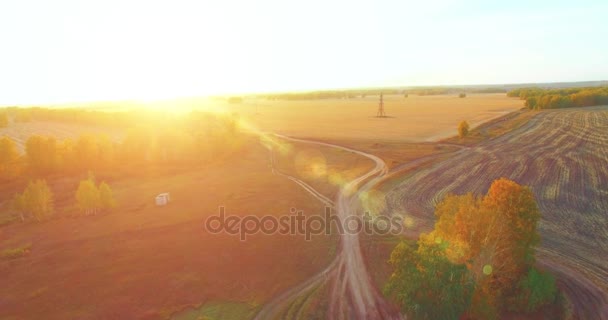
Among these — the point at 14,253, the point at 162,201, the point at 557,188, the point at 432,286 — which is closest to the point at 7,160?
the point at 162,201

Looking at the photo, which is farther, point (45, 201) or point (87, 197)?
point (87, 197)

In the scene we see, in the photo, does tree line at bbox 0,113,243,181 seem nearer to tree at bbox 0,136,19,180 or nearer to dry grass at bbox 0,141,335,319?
tree at bbox 0,136,19,180

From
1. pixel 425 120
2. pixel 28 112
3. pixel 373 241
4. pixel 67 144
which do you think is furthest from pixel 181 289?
pixel 28 112

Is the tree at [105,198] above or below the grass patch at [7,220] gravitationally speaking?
above

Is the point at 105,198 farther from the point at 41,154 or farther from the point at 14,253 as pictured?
the point at 41,154

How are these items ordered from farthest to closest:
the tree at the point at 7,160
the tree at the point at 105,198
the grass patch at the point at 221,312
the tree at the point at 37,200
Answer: the tree at the point at 7,160
the tree at the point at 105,198
the tree at the point at 37,200
the grass patch at the point at 221,312

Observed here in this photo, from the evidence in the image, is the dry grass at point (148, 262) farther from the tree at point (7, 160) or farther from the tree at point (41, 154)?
the tree at point (41, 154)

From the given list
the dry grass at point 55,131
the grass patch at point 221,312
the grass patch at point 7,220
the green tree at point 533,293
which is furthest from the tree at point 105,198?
the dry grass at point 55,131
